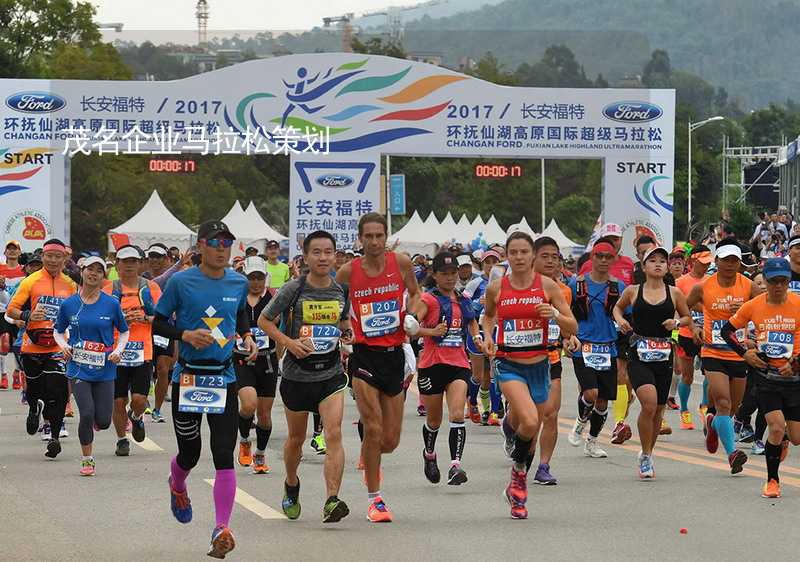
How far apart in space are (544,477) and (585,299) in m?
2.04

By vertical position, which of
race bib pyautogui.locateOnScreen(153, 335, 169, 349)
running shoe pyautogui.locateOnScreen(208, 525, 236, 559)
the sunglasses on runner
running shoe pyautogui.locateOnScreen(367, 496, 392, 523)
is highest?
the sunglasses on runner

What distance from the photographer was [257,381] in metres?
13.6

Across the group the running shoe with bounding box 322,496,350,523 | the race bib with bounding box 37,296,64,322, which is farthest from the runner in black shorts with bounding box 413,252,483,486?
the race bib with bounding box 37,296,64,322

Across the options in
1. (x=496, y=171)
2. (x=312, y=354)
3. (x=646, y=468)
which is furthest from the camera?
(x=496, y=171)

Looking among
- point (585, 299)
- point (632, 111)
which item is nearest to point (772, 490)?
point (585, 299)

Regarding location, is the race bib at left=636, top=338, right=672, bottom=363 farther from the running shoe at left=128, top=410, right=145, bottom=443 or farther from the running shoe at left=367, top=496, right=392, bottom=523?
the running shoe at left=128, top=410, right=145, bottom=443

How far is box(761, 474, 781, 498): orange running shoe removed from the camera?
11.8m

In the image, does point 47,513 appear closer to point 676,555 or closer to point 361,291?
point 361,291

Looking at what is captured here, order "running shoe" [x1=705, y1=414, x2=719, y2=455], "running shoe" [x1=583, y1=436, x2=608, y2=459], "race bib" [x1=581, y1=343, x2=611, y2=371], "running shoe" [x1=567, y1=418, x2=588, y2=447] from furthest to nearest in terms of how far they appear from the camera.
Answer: "running shoe" [x1=567, y1=418, x2=588, y2=447], "running shoe" [x1=583, y1=436, x2=608, y2=459], "running shoe" [x1=705, y1=414, x2=719, y2=455], "race bib" [x1=581, y1=343, x2=611, y2=371]

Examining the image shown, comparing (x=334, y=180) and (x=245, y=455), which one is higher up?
(x=334, y=180)

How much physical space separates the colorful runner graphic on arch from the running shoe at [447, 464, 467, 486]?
23546mm

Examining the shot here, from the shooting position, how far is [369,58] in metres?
36.2

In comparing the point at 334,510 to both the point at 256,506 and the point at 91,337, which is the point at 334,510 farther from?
the point at 91,337

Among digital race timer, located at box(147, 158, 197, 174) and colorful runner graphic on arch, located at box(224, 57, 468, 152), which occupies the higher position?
colorful runner graphic on arch, located at box(224, 57, 468, 152)
